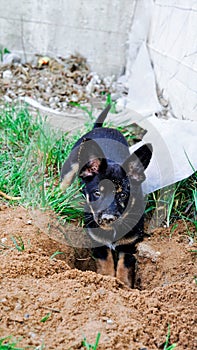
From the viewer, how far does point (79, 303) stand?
7.39 ft

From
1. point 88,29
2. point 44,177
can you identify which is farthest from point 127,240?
point 88,29

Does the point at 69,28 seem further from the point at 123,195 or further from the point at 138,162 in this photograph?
the point at 123,195

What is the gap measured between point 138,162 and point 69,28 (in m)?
3.99

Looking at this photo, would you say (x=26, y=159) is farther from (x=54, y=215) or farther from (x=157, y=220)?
(x=157, y=220)

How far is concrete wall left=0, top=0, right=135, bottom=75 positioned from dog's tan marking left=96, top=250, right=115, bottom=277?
13.9 ft

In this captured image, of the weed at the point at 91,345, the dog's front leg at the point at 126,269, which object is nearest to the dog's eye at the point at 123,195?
the dog's front leg at the point at 126,269

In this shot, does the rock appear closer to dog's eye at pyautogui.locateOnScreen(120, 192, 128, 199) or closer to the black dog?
the black dog

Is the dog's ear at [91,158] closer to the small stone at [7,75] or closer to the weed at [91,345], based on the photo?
the weed at [91,345]

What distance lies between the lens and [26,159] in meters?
3.83

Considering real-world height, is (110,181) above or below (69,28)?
below

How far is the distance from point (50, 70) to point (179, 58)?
97.4 inches

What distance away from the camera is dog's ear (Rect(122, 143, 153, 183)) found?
315 centimetres

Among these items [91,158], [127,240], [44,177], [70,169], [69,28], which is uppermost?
[69,28]

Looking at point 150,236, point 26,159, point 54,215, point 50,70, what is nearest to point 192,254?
point 150,236
